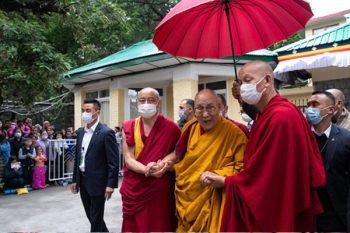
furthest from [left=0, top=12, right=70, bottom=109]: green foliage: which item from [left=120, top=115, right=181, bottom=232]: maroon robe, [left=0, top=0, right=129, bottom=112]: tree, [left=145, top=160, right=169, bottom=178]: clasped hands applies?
[left=145, top=160, right=169, bottom=178]: clasped hands

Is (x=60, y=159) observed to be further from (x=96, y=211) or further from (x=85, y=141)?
(x=96, y=211)

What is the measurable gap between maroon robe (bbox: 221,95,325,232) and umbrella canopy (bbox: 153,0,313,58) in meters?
0.99

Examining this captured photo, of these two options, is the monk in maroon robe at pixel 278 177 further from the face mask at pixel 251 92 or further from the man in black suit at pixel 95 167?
the man in black suit at pixel 95 167

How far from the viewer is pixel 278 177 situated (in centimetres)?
221

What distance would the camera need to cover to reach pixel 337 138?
109 inches

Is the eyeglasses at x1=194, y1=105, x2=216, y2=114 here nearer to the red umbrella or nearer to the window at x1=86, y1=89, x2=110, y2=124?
the red umbrella

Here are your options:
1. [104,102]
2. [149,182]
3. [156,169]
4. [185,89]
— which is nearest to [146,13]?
[104,102]

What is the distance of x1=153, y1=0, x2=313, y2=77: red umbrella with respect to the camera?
299cm

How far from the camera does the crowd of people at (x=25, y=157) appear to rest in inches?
353

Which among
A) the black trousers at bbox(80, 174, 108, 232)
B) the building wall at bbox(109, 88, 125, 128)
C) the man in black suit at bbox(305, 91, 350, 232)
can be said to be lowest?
the black trousers at bbox(80, 174, 108, 232)

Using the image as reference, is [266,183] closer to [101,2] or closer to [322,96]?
[322,96]

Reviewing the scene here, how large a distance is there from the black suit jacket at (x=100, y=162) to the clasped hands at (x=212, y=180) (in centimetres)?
195

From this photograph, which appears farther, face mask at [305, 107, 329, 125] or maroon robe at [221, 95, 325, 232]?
face mask at [305, 107, 329, 125]

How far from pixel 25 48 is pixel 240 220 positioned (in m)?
6.81
